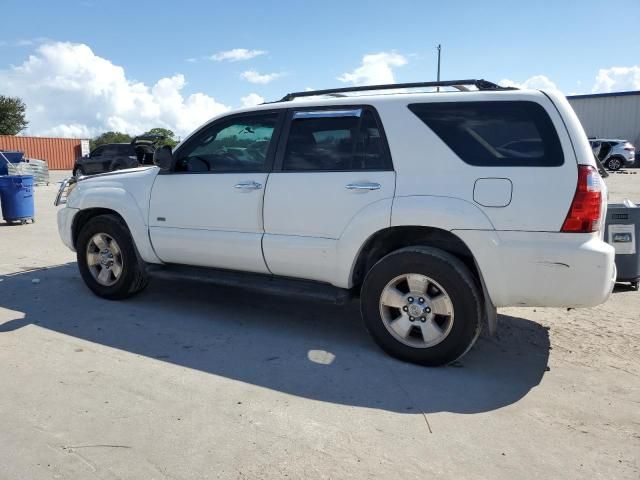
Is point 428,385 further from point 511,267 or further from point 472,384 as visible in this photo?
point 511,267

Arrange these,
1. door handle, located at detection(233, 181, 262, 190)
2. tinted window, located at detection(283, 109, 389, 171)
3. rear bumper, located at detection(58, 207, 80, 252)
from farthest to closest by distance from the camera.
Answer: rear bumper, located at detection(58, 207, 80, 252)
door handle, located at detection(233, 181, 262, 190)
tinted window, located at detection(283, 109, 389, 171)

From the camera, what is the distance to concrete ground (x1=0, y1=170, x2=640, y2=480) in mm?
2705

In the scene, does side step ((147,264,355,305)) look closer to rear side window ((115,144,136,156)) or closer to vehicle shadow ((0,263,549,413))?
vehicle shadow ((0,263,549,413))

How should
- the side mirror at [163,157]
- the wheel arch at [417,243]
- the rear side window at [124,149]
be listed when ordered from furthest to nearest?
the rear side window at [124,149], the side mirror at [163,157], the wheel arch at [417,243]

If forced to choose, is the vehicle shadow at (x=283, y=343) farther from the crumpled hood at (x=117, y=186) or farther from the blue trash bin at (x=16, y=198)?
the blue trash bin at (x=16, y=198)

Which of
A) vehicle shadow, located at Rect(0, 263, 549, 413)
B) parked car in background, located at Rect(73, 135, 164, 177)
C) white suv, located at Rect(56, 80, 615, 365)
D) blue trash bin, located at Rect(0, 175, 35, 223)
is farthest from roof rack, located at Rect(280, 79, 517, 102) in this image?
parked car in background, located at Rect(73, 135, 164, 177)

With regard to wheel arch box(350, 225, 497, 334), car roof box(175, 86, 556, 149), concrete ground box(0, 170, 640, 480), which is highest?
car roof box(175, 86, 556, 149)

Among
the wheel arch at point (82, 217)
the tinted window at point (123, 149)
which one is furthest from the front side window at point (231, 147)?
the tinted window at point (123, 149)

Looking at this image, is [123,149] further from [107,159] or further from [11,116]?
[11,116]

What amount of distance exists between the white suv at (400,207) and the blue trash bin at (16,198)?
7137mm

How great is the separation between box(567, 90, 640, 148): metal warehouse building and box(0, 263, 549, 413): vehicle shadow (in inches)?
1309

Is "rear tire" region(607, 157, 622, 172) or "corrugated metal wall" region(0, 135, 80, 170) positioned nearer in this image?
"rear tire" region(607, 157, 622, 172)

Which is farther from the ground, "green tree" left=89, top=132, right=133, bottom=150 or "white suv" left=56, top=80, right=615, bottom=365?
"green tree" left=89, top=132, right=133, bottom=150

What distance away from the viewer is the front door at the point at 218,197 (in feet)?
14.8
